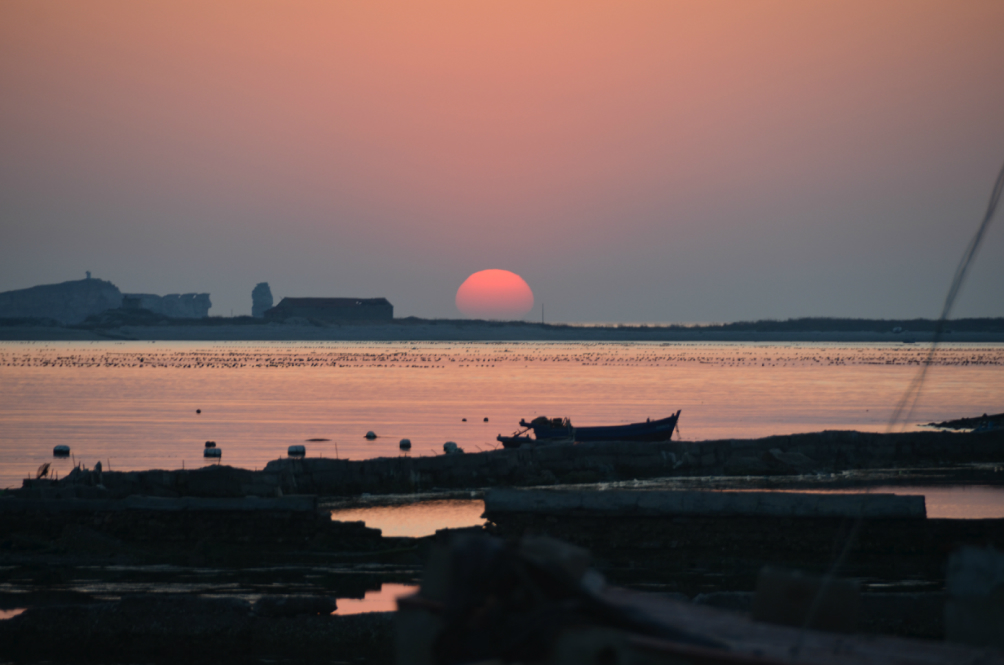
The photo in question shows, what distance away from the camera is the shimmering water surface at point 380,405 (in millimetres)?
34219

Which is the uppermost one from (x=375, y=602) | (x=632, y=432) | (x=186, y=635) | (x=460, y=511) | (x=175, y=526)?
(x=632, y=432)

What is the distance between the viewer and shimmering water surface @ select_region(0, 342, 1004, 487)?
1347 inches

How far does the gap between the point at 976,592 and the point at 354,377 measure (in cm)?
7737

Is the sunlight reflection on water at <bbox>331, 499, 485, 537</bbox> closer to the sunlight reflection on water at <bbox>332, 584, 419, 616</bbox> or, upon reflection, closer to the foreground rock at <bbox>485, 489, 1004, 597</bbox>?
the foreground rock at <bbox>485, 489, 1004, 597</bbox>

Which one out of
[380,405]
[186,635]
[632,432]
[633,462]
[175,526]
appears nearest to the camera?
[186,635]

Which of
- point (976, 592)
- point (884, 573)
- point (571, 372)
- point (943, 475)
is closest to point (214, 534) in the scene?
point (884, 573)

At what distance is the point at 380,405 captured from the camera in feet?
170

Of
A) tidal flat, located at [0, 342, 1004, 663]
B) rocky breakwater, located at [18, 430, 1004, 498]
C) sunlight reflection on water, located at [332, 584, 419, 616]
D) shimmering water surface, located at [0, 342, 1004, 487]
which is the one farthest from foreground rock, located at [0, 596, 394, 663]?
shimmering water surface, located at [0, 342, 1004, 487]

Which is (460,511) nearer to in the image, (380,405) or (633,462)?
(633,462)

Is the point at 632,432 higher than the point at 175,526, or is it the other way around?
the point at 632,432

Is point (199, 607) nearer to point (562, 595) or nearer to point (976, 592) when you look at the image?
point (562, 595)

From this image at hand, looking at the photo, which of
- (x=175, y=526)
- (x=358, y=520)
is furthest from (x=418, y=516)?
(x=175, y=526)

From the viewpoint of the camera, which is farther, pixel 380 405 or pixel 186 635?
pixel 380 405

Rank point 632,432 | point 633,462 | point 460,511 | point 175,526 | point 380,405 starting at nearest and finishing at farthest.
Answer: point 175,526, point 460,511, point 633,462, point 632,432, point 380,405
